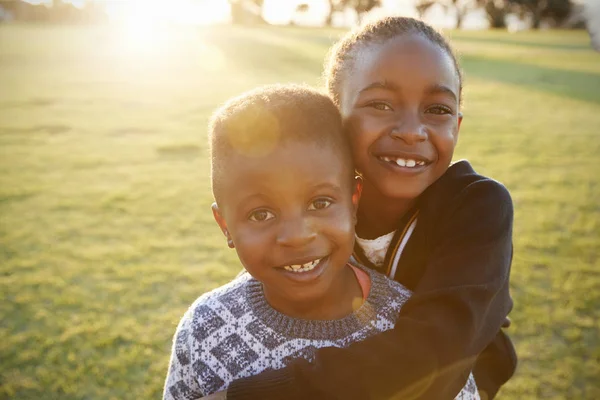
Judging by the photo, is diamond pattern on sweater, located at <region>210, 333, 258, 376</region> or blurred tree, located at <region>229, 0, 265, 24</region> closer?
diamond pattern on sweater, located at <region>210, 333, 258, 376</region>

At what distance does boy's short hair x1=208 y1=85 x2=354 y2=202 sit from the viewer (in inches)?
56.4

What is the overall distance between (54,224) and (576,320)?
519cm

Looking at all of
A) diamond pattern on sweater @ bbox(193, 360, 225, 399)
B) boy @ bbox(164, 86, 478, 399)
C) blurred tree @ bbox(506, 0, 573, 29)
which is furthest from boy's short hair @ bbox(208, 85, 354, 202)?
blurred tree @ bbox(506, 0, 573, 29)

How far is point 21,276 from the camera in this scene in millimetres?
4254

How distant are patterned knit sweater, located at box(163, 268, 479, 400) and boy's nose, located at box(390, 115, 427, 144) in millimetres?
532

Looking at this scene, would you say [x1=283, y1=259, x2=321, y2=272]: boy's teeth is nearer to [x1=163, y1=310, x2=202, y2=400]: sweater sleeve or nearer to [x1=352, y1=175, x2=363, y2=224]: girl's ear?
[x1=352, y1=175, x2=363, y2=224]: girl's ear

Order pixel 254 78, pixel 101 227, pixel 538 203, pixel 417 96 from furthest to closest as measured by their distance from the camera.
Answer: pixel 254 78
pixel 538 203
pixel 101 227
pixel 417 96

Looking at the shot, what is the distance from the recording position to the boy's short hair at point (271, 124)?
1.43 metres

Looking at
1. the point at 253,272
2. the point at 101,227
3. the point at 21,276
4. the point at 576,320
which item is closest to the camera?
the point at 253,272

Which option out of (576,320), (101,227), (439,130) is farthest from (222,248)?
(439,130)

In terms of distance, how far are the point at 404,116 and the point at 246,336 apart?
0.94 m

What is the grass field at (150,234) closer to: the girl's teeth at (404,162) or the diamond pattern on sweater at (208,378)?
the diamond pattern on sweater at (208,378)

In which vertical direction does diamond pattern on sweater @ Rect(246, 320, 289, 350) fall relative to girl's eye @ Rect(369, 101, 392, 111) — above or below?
below

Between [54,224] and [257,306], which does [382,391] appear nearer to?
[257,306]
